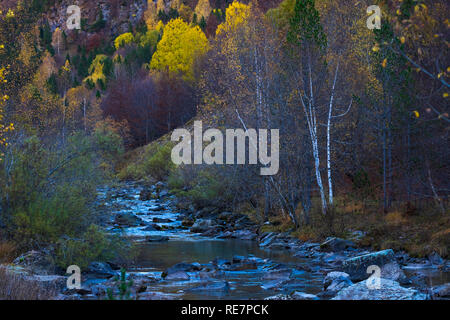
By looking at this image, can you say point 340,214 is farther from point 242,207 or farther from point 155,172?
point 155,172

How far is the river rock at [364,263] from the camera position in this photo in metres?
12.8

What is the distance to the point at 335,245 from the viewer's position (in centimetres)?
1703

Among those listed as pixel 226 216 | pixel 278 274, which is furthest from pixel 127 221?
pixel 278 274

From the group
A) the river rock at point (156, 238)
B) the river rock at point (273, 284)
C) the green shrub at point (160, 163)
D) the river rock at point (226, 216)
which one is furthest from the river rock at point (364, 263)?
the green shrub at point (160, 163)

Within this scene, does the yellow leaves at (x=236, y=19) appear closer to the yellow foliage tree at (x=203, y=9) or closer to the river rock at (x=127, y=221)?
the river rock at (x=127, y=221)

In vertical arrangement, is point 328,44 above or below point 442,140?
above

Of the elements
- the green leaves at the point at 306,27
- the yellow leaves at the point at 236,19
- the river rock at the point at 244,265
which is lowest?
the river rock at the point at 244,265

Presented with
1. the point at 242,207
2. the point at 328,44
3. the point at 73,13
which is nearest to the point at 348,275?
the point at 328,44

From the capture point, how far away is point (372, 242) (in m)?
16.9

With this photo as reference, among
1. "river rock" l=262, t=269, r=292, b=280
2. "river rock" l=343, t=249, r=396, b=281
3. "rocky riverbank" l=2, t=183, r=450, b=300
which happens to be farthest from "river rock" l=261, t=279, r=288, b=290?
"river rock" l=343, t=249, r=396, b=281

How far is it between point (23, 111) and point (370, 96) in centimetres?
1903

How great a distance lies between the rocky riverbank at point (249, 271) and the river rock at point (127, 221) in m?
1.42

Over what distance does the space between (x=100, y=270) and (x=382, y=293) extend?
6.96 m

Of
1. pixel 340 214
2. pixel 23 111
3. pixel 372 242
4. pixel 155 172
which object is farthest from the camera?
pixel 155 172
